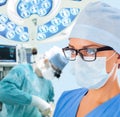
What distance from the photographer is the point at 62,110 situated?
128cm

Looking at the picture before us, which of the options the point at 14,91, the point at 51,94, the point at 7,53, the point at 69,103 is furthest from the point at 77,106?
the point at 7,53

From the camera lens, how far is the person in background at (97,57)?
1147 mm

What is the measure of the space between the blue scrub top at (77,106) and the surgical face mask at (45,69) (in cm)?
A: 104

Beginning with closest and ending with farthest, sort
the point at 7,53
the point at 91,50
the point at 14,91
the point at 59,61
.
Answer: the point at 91,50, the point at 14,91, the point at 59,61, the point at 7,53

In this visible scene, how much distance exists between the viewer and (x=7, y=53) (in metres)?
2.84

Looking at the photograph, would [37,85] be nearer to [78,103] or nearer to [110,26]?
[78,103]

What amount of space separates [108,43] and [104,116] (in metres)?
0.26

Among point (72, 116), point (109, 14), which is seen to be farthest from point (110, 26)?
point (72, 116)

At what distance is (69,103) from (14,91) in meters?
0.97

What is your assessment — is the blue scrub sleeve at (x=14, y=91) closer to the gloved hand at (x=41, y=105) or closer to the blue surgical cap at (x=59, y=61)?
the gloved hand at (x=41, y=105)

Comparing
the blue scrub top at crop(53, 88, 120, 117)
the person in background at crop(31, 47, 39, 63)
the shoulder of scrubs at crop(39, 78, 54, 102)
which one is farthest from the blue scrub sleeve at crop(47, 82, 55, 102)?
the blue scrub top at crop(53, 88, 120, 117)

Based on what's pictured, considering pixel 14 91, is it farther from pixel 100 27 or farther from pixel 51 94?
pixel 100 27

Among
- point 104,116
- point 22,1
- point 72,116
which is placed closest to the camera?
point 104,116

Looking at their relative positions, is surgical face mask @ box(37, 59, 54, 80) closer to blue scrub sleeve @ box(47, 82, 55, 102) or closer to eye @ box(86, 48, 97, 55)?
blue scrub sleeve @ box(47, 82, 55, 102)
